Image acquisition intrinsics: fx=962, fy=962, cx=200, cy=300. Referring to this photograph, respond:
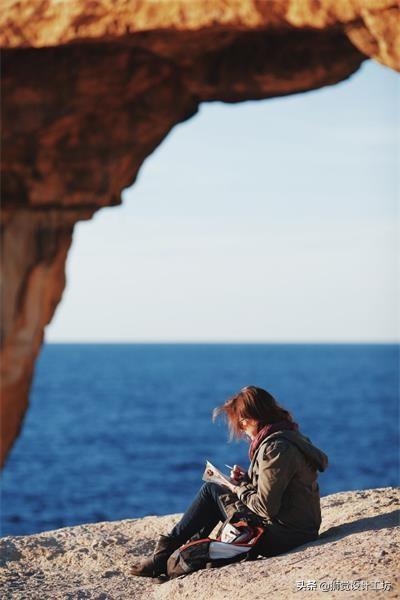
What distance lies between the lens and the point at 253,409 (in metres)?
6.10

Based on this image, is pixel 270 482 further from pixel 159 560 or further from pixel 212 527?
pixel 159 560

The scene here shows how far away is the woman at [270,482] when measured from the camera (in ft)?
19.5

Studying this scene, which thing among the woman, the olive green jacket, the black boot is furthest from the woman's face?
the black boot

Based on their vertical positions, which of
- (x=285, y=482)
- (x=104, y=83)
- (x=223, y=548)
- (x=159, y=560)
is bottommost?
(x=159, y=560)

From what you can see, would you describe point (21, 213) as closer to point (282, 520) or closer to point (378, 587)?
point (282, 520)

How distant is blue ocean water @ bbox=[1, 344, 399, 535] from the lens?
25281mm

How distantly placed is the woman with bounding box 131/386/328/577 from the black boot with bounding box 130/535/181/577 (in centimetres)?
21

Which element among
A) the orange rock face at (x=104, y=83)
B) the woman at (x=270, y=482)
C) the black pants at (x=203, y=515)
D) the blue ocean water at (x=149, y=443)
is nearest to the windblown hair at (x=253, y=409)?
the woman at (x=270, y=482)

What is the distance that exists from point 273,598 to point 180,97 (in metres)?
7.11

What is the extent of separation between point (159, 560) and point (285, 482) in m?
1.26

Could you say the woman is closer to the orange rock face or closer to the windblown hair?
the windblown hair

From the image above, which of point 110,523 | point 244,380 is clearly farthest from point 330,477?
point 244,380

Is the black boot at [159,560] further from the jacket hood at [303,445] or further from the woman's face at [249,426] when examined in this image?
the jacket hood at [303,445]

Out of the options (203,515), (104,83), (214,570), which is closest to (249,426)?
(203,515)
